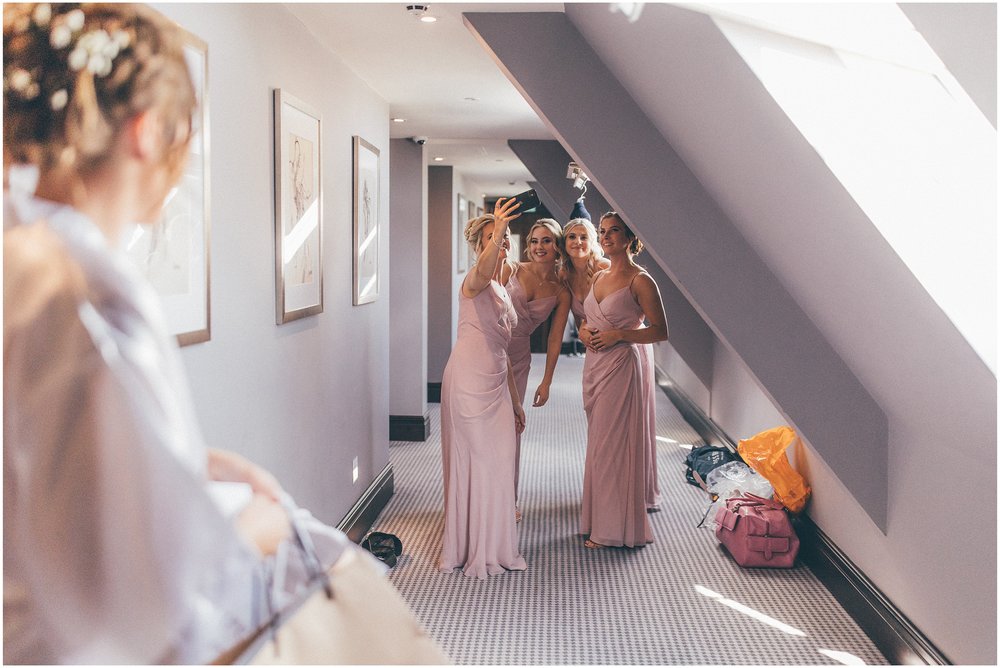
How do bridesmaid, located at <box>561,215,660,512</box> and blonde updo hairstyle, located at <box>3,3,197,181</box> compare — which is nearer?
blonde updo hairstyle, located at <box>3,3,197,181</box>

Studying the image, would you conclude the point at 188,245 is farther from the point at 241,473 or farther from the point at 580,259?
the point at 580,259

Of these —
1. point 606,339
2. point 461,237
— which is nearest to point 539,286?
point 606,339

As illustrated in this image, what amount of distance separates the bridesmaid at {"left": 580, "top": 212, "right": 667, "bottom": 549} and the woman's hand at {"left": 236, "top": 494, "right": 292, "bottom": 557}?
95.5 inches

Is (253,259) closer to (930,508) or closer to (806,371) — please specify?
(806,371)

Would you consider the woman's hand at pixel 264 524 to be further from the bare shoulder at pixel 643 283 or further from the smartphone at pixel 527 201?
the bare shoulder at pixel 643 283

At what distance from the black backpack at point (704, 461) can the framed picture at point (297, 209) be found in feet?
8.16

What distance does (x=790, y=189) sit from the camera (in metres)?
1.95

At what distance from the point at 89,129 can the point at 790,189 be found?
4.93 ft

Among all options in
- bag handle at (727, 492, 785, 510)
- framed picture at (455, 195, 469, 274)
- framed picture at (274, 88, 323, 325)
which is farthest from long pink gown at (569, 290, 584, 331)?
framed picture at (455, 195, 469, 274)

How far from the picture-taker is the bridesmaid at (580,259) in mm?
4016

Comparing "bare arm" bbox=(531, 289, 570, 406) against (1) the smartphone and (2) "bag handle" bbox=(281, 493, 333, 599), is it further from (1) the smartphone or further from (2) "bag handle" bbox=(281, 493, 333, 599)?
(2) "bag handle" bbox=(281, 493, 333, 599)

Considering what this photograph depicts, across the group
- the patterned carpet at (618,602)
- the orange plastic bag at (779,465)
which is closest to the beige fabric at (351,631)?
the patterned carpet at (618,602)

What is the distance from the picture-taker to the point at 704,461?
15.1ft

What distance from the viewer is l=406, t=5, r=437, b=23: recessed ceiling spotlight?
8.49 feet
